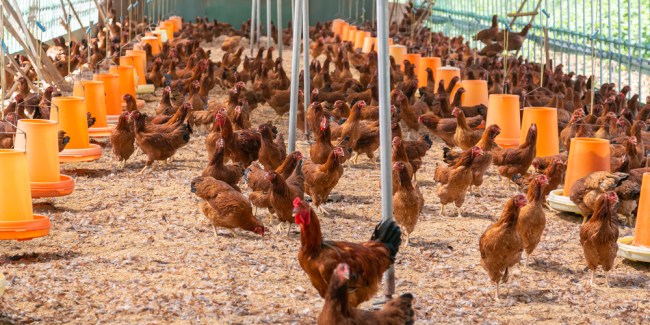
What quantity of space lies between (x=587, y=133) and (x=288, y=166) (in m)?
3.82

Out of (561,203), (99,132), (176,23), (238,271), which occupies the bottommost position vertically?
(238,271)

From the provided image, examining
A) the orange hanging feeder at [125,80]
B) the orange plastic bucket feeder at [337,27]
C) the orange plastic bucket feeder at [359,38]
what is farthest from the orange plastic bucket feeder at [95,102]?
the orange plastic bucket feeder at [337,27]

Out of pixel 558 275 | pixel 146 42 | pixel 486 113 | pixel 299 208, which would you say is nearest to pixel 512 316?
pixel 558 275

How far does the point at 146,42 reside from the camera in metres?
18.9

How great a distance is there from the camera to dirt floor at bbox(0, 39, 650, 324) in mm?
5754

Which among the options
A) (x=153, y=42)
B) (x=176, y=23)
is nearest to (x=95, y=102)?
(x=153, y=42)

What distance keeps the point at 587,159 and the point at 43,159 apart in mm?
4372

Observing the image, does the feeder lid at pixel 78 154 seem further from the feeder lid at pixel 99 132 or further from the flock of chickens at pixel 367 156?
the feeder lid at pixel 99 132

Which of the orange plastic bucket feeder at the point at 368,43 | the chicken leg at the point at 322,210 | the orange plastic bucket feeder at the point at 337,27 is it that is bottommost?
the chicken leg at the point at 322,210

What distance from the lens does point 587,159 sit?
27.4 feet

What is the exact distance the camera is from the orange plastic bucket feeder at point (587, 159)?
8.32m

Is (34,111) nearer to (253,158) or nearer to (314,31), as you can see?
(253,158)

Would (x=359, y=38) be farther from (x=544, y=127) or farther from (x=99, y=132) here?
(x=544, y=127)

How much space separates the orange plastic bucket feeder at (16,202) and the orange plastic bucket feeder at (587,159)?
4.28 meters
